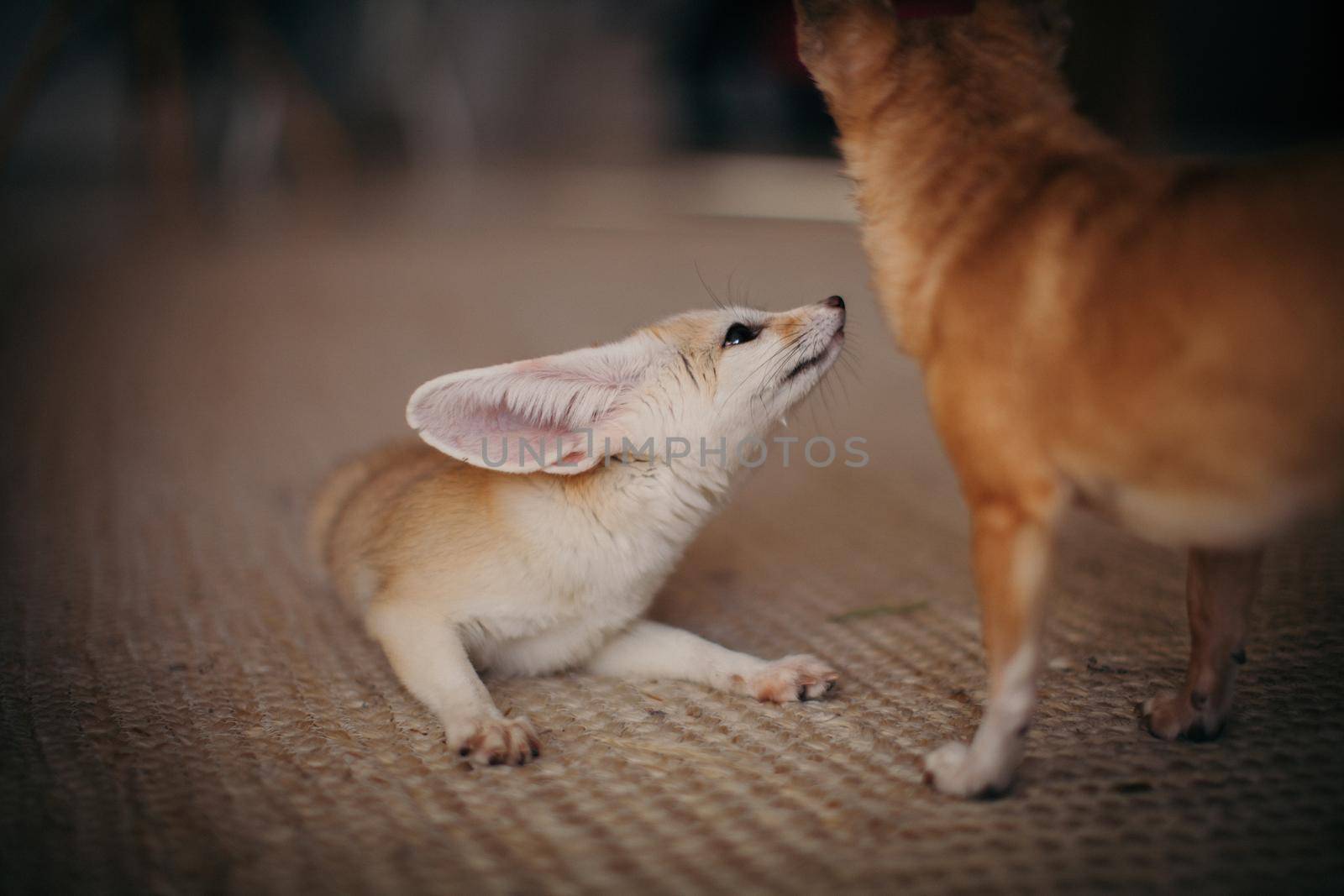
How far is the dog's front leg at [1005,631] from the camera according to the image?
117 cm

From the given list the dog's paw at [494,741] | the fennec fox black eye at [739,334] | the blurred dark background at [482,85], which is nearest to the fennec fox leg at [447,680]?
the dog's paw at [494,741]

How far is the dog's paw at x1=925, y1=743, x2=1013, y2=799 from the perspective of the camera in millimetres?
1225

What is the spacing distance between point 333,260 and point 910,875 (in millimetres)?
3664

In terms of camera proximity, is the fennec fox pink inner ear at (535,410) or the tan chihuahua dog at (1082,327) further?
the fennec fox pink inner ear at (535,410)

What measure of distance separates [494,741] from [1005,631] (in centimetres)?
66

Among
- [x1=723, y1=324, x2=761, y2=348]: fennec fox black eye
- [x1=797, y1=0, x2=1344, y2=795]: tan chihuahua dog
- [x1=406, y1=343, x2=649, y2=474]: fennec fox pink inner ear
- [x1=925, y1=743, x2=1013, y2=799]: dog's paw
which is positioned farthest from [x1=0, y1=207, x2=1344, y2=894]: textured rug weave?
[x1=723, y1=324, x2=761, y2=348]: fennec fox black eye

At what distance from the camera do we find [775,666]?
1618 millimetres

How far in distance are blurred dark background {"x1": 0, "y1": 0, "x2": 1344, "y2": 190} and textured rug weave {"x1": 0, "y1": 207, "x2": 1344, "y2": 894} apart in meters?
1.54

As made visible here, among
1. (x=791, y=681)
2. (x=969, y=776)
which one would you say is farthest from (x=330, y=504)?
(x=969, y=776)

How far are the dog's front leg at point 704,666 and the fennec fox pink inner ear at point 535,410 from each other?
310 millimetres

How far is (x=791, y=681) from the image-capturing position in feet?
5.17

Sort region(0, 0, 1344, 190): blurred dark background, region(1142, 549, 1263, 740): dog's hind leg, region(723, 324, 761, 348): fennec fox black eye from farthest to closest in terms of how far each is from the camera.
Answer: region(0, 0, 1344, 190): blurred dark background → region(723, 324, 761, 348): fennec fox black eye → region(1142, 549, 1263, 740): dog's hind leg

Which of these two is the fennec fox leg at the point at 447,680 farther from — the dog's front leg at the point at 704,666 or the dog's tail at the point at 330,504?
the dog's tail at the point at 330,504

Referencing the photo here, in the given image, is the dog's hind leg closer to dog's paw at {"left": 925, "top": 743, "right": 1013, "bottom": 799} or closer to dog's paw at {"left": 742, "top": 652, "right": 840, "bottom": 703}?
dog's paw at {"left": 925, "top": 743, "right": 1013, "bottom": 799}
